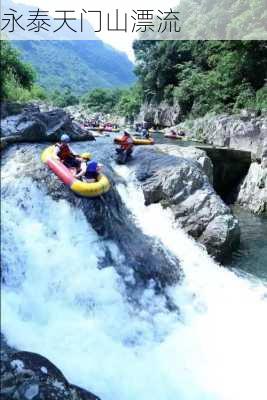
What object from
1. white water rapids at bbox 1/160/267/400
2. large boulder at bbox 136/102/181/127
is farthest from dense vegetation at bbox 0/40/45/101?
large boulder at bbox 136/102/181/127

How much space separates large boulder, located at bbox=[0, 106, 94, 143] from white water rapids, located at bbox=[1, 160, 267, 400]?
8.59 feet

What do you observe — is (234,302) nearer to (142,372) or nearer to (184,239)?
(184,239)

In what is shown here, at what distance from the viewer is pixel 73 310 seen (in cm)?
814

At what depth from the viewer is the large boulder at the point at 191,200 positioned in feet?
39.9

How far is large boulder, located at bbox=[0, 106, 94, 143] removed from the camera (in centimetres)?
1207

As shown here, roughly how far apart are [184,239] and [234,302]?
2545 millimetres

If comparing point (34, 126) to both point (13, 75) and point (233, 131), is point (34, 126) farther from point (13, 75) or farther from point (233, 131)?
point (233, 131)

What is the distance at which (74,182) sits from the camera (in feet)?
33.1

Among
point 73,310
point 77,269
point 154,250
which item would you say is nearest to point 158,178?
point 154,250

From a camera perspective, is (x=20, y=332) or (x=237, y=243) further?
(x=237, y=243)

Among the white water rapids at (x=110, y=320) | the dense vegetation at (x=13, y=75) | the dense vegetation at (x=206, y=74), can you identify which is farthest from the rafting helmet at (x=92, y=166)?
the dense vegetation at (x=206, y=74)

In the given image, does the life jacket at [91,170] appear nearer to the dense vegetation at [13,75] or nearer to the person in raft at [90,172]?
the person in raft at [90,172]

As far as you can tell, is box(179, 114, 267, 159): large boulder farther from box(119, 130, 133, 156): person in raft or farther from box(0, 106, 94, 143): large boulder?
box(0, 106, 94, 143): large boulder

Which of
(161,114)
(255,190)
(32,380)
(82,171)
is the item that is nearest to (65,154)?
(82,171)
